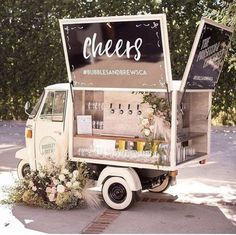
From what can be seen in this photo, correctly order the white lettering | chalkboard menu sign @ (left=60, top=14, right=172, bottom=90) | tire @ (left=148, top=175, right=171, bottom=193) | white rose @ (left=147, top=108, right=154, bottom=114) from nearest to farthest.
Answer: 1. chalkboard menu sign @ (left=60, top=14, right=172, bottom=90)
2. the white lettering
3. white rose @ (left=147, top=108, right=154, bottom=114)
4. tire @ (left=148, top=175, right=171, bottom=193)

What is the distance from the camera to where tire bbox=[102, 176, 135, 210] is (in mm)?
7527

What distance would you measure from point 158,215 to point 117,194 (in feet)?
2.50

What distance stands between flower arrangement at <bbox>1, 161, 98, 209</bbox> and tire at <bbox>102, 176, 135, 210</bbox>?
39 cm

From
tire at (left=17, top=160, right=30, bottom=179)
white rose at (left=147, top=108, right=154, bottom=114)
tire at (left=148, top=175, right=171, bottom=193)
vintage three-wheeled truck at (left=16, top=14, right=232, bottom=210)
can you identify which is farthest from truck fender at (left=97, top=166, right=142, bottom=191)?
tire at (left=17, top=160, right=30, bottom=179)

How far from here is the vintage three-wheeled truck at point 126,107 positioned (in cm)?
695

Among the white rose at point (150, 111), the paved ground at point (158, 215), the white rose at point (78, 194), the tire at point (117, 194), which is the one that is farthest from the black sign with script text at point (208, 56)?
the white rose at point (78, 194)

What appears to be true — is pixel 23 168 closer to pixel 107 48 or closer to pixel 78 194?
pixel 78 194

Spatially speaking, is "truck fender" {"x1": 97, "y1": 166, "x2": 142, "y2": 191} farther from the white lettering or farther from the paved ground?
the white lettering

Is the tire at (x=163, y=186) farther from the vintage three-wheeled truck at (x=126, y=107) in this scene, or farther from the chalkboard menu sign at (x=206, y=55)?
the chalkboard menu sign at (x=206, y=55)

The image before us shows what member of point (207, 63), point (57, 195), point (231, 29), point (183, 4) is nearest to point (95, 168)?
point (57, 195)

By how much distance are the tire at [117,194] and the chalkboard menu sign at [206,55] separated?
1901mm

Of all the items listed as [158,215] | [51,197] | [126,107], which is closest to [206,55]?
[126,107]

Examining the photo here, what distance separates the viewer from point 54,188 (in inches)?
301

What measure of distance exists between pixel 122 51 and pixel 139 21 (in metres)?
0.59
